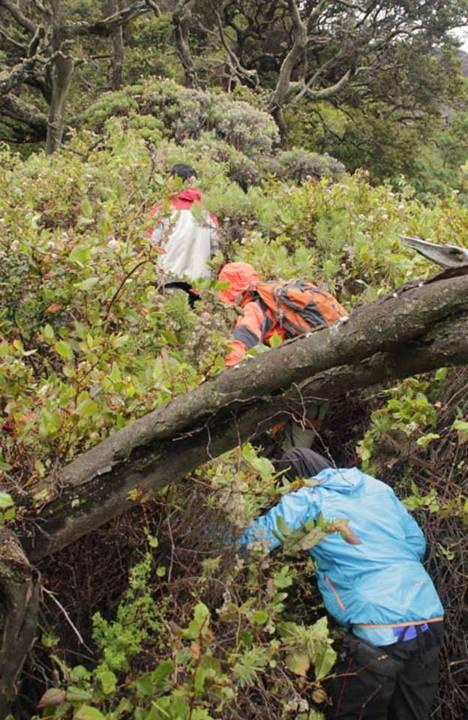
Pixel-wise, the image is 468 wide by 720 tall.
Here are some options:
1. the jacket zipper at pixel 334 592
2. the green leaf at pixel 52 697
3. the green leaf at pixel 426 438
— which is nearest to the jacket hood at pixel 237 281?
the green leaf at pixel 426 438

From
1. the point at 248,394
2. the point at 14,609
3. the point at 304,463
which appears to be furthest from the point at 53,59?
the point at 14,609

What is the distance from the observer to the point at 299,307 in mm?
4262

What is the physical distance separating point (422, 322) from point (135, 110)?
41.1 feet

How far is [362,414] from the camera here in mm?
4867

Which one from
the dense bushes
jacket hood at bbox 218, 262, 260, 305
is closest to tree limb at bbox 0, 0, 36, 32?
jacket hood at bbox 218, 262, 260, 305

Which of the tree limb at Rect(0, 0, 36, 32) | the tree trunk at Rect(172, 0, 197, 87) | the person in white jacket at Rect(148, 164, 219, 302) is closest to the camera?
the person in white jacket at Rect(148, 164, 219, 302)

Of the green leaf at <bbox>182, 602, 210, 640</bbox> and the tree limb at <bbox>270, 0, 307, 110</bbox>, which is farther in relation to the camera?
the tree limb at <bbox>270, 0, 307, 110</bbox>

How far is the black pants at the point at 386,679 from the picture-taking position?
118 inches

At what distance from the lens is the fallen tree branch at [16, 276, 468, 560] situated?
1603mm

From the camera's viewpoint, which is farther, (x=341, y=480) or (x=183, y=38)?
(x=183, y=38)

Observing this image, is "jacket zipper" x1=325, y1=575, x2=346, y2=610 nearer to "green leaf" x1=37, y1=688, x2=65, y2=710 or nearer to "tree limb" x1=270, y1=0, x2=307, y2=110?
Answer: "green leaf" x1=37, y1=688, x2=65, y2=710

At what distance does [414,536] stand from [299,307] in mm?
1607

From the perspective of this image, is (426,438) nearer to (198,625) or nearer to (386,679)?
(386,679)

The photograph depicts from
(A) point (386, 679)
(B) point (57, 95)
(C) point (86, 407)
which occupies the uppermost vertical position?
(B) point (57, 95)
